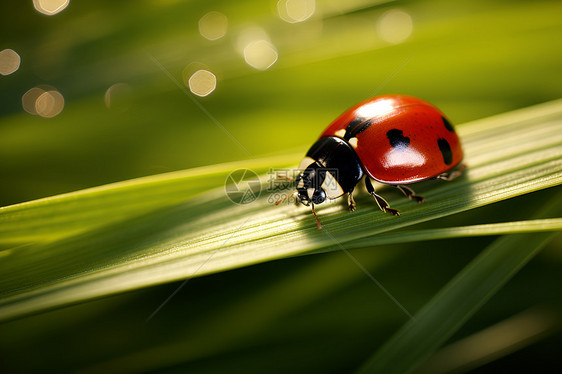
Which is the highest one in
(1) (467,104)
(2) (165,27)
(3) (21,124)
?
(2) (165,27)

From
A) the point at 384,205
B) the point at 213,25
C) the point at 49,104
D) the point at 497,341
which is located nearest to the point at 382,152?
the point at 384,205

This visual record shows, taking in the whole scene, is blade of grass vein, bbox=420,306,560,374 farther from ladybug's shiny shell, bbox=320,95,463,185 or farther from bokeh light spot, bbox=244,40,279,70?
bokeh light spot, bbox=244,40,279,70

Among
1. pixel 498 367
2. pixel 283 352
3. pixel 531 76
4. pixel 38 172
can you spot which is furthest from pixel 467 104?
pixel 38 172

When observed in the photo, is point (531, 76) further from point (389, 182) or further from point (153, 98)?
point (153, 98)

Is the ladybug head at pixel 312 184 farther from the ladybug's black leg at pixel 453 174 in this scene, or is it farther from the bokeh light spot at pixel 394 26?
the bokeh light spot at pixel 394 26

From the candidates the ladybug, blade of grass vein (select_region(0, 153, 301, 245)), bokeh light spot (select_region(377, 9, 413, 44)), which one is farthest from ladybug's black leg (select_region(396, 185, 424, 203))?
bokeh light spot (select_region(377, 9, 413, 44))

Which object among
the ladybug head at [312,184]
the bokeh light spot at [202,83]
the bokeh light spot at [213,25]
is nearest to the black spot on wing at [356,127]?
the ladybug head at [312,184]

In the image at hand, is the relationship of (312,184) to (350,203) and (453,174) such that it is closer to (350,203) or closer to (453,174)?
(350,203)
